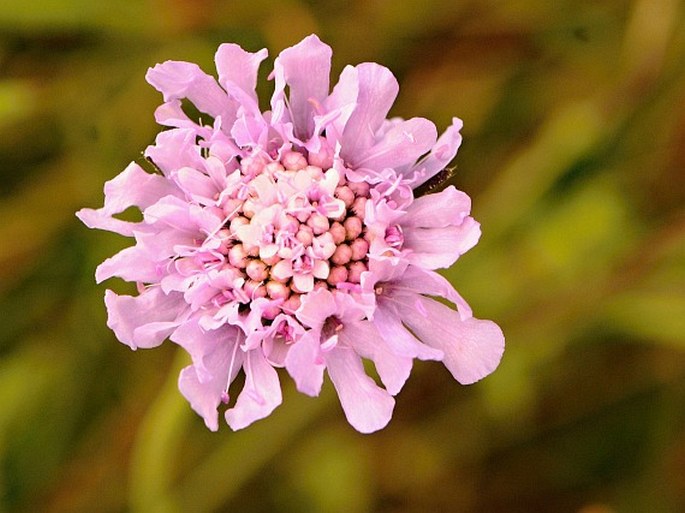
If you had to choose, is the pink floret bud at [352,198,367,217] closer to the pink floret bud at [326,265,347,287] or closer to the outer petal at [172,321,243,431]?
the pink floret bud at [326,265,347,287]

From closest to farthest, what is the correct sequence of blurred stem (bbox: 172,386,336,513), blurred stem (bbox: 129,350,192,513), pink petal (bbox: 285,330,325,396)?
pink petal (bbox: 285,330,325,396), blurred stem (bbox: 129,350,192,513), blurred stem (bbox: 172,386,336,513)

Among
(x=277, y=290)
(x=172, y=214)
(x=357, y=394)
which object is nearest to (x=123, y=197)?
(x=172, y=214)

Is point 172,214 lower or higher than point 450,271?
higher

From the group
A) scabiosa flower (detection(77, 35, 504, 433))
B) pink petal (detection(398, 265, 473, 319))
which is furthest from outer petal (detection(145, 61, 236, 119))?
Answer: pink petal (detection(398, 265, 473, 319))

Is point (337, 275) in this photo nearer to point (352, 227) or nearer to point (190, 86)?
point (352, 227)

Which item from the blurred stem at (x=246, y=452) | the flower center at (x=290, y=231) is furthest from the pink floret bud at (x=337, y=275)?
the blurred stem at (x=246, y=452)
